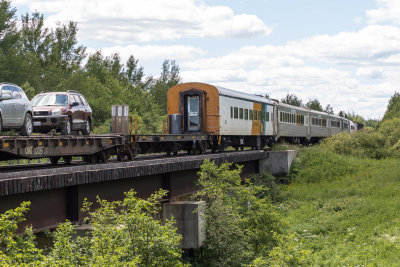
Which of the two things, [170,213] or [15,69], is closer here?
[170,213]

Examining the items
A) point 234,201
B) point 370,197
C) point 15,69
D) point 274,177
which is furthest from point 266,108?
point 15,69

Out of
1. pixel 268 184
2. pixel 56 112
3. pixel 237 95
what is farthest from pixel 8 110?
pixel 237 95

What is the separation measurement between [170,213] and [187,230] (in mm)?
741

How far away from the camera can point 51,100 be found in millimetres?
18531

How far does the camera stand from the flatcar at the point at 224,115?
27062 millimetres

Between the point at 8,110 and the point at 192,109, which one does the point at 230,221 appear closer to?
the point at 8,110

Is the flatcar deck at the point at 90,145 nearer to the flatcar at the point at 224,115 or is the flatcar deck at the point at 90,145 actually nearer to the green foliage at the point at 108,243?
the flatcar at the point at 224,115

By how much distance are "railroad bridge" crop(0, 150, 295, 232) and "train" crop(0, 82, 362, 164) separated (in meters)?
1.54

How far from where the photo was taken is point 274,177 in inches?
1121

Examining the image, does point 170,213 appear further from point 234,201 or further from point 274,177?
point 274,177

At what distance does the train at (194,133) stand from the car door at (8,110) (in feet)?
2.36

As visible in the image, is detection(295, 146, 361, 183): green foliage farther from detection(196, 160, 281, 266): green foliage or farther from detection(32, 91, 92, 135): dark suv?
detection(32, 91, 92, 135): dark suv

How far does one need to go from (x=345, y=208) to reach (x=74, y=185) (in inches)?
606

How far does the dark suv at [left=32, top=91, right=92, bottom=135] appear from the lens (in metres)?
17.8
